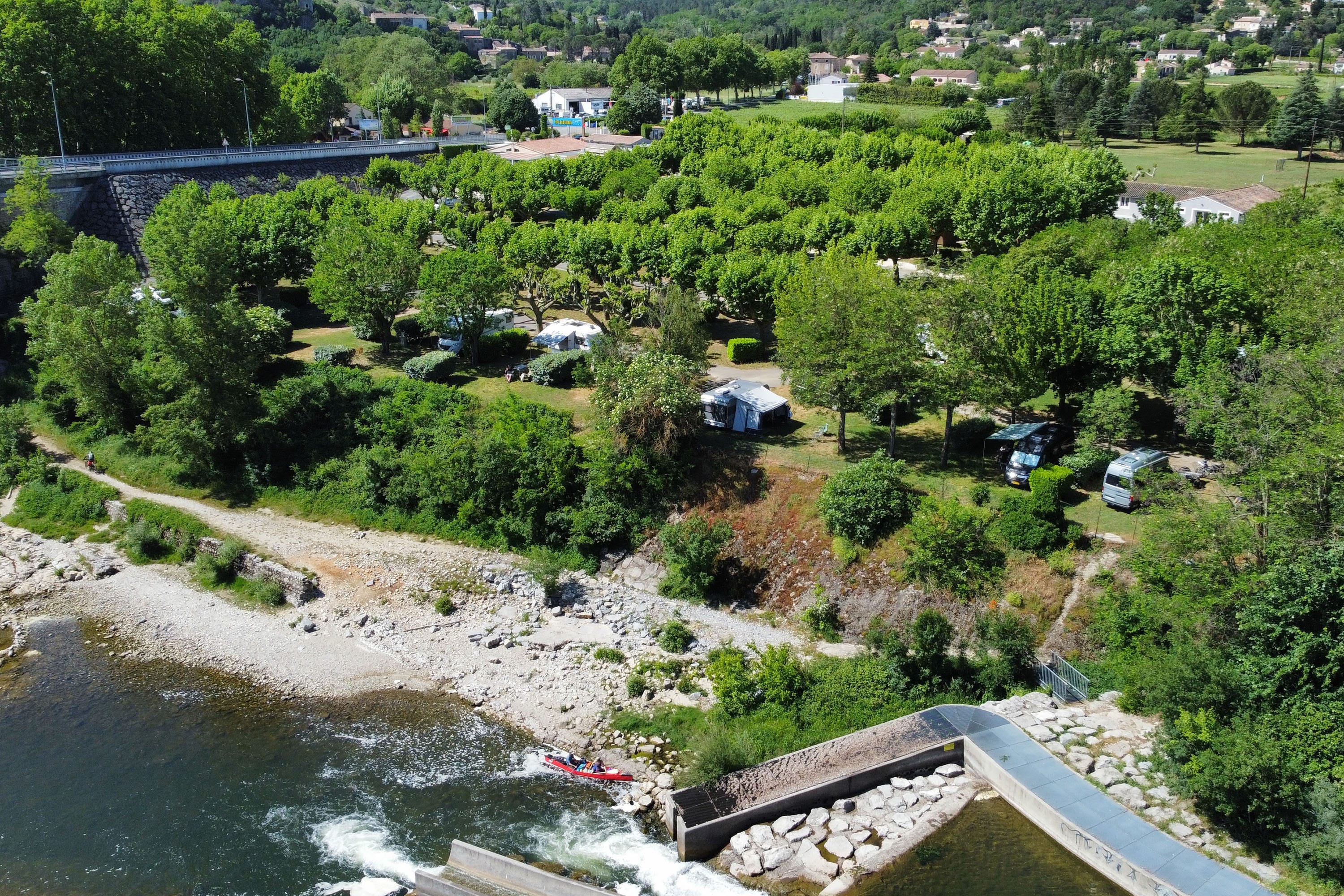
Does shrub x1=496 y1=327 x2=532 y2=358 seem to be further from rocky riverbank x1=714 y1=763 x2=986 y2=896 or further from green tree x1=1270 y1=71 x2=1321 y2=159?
green tree x1=1270 y1=71 x2=1321 y2=159

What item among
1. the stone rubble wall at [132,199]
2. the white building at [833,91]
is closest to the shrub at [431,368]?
the stone rubble wall at [132,199]

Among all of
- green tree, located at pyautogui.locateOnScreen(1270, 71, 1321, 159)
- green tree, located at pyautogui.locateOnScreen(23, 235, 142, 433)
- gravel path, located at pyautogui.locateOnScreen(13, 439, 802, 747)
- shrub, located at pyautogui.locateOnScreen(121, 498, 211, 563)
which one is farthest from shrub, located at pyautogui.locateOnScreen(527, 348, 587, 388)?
green tree, located at pyautogui.locateOnScreen(1270, 71, 1321, 159)

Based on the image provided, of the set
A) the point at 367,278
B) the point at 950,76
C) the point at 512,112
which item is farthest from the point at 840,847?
the point at 950,76

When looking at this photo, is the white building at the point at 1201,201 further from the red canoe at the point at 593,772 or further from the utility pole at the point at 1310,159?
the red canoe at the point at 593,772

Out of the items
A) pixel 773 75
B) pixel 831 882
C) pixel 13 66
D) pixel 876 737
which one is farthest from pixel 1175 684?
pixel 773 75

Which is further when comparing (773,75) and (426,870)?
(773,75)

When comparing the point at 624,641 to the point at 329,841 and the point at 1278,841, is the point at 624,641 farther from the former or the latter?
the point at 1278,841

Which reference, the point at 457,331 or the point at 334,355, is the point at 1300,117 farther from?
the point at 334,355
